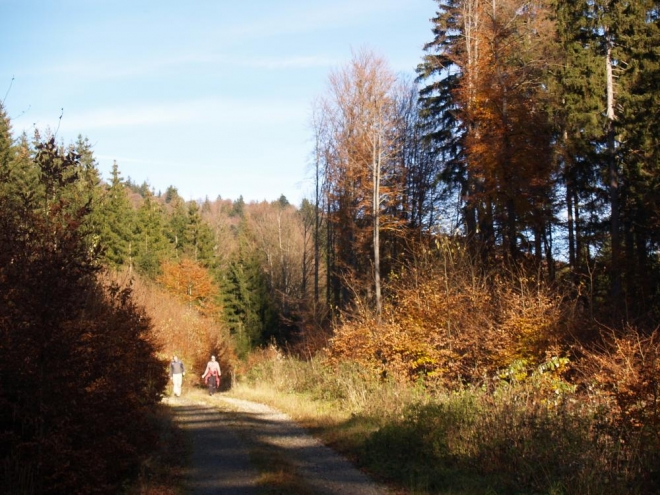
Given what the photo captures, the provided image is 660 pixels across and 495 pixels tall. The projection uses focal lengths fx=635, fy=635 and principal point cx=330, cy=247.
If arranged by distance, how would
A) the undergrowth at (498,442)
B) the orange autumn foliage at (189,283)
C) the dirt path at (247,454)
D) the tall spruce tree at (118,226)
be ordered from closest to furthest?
the undergrowth at (498,442) < the dirt path at (247,454) < the tall spruce tree at (118,226) < the orange autumn foliage at (189,283)

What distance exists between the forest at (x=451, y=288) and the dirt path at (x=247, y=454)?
87cm

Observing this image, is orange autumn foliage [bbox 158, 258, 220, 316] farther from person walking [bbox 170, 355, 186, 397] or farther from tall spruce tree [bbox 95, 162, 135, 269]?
person walking [bbox 170, 355, 186, 397]

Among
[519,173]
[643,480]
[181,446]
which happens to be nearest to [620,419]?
[643,480]

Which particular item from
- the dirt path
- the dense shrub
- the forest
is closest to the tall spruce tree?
the forest

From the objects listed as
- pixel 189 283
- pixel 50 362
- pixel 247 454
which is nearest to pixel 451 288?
pixel 247 454

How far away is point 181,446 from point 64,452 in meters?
5.38

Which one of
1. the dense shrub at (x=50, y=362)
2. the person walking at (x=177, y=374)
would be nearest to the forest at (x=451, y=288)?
the dense shrub at (x=50, y=362)

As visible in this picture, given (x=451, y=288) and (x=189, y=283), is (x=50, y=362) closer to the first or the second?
(x=451, y=288)

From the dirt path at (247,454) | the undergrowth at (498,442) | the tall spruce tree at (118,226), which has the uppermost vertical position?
the tall spruce tree at (118,226)

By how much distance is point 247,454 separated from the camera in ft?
39.7

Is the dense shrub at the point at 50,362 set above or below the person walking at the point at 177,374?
above

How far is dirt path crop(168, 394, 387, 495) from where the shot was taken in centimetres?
966

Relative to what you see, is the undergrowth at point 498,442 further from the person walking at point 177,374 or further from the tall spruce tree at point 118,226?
the tall spruce tree at point 118,226

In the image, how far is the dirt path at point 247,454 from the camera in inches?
380
